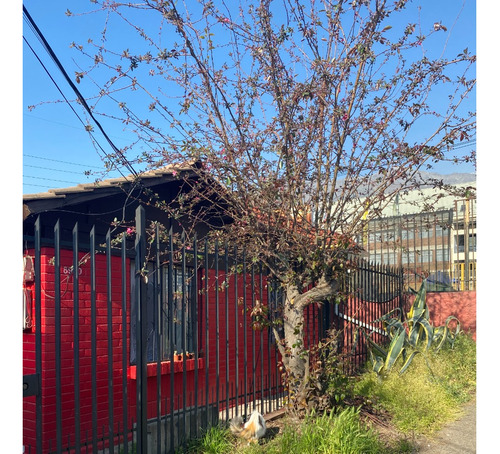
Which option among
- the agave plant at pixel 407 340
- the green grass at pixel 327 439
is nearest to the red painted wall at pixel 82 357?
the green grass at pixel 327 439

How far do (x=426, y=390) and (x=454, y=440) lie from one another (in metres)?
1.47

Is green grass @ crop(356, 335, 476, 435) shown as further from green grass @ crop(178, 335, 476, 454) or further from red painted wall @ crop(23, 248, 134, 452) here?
red painted wall @ crop(23, 248, 134, 452)

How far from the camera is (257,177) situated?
5594mm

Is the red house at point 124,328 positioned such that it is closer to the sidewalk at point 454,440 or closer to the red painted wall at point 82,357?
the red painted wall at point 82,357

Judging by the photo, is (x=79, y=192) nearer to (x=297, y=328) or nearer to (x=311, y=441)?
(x=297, y=328)

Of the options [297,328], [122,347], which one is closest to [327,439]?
[297,328]

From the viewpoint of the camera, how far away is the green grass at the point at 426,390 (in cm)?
641

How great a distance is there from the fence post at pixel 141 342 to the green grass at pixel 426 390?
121 inches

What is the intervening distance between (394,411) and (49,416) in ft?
12.6

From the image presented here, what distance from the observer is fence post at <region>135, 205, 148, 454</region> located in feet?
14.5

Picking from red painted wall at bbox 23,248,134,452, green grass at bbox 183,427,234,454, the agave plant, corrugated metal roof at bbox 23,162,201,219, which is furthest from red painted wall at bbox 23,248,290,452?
the agave plant

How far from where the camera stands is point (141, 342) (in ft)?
14.9

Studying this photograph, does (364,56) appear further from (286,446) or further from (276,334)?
(286,446)
